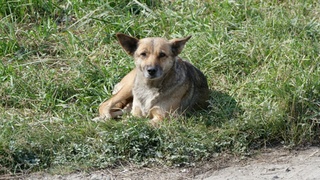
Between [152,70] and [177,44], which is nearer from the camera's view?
[152,70]

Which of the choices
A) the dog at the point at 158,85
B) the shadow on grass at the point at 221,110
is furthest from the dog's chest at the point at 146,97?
the shadow on grass at the point at 221,110

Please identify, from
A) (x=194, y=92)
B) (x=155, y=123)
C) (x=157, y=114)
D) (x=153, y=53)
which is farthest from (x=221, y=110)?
(x=153, y=53)

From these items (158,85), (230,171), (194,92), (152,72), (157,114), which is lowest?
(230,171)

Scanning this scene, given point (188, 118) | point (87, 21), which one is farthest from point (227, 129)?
point (87, 21)

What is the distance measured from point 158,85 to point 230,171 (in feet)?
5.35

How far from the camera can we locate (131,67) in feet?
33.1

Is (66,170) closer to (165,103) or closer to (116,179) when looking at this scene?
(116,179)

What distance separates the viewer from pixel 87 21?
1104 cm

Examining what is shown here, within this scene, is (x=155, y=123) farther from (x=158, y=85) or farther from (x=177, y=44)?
(x=177, y=44)

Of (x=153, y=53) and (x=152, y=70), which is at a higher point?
(x=153, y=53)

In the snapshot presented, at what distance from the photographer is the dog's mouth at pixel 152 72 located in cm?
887

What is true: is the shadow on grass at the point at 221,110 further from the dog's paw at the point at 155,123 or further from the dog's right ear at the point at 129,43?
the dog's right ear at the point at 129,43

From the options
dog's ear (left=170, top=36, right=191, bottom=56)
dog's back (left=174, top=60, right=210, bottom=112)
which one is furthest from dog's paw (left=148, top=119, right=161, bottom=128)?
dog's ear (left=170, top=36, right=191, bottom=56)

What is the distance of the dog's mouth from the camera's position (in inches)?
349
